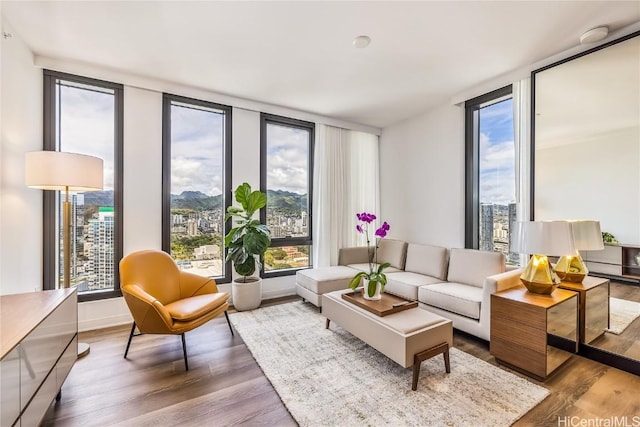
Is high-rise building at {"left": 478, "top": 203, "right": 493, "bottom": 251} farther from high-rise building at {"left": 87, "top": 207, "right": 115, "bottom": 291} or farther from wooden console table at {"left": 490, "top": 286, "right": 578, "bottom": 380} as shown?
high-rise building at {"left": 87, "top": 207, "right": 115, "bottom": 291}

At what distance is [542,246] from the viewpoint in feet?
7.12

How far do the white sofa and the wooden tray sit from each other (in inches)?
26.6

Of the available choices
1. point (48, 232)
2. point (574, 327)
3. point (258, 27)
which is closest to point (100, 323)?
point (48, 232)

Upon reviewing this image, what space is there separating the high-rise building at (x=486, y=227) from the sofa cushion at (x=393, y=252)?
1.01 m

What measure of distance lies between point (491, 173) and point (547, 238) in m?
1.55

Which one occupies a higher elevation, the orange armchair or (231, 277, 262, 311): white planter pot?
the orange armchair

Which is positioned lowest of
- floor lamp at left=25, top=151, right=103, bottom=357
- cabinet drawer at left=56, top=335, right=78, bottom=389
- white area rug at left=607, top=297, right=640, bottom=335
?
cabinet drawer at left=56, top=335, right=78, bottom=389

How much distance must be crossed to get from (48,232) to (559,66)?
535cm

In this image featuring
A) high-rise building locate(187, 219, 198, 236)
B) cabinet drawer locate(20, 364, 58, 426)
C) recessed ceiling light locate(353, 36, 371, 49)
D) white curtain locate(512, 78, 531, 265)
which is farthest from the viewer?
high-rise building locate(187, 219, 198, 236)

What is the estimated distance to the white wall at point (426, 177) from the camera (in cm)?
376

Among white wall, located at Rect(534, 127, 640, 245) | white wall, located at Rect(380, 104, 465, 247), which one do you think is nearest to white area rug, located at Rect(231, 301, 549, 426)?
white wall, located at Rect(534, 127, 640, 245)

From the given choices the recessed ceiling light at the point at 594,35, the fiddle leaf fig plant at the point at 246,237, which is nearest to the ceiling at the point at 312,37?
the recessed ceiling light at the point at 594,35

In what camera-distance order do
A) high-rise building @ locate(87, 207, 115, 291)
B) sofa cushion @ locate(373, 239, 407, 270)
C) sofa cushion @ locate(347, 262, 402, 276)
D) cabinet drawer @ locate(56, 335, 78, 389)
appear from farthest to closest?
sofa cushion @ locate(373, 239, 407, 270) < sofa cushion @ locate(347, 262, 402, 276) < high-rise building @ locate(87, 207, 115, 291) < cabinet drawer @ locate(56, 335, 78, 389)

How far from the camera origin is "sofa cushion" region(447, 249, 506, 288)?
2.94 meters
